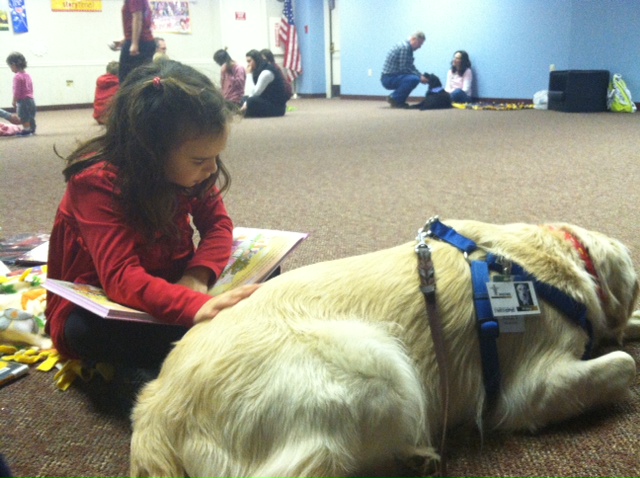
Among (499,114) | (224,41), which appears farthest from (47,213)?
(224,41)

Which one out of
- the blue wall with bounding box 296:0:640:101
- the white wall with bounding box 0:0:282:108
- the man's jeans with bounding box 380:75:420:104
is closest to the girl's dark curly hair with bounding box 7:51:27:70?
the white wall with bounding box 0:0:282:108

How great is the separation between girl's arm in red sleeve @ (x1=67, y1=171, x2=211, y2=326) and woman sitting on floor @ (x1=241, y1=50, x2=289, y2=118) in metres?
8.38

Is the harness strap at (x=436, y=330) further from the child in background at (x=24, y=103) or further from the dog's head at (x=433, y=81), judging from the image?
the dog's head at (x=433, y=81)

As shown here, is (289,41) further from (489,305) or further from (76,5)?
(489,305)

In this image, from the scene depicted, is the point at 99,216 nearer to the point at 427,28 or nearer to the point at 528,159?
the point at 528,159

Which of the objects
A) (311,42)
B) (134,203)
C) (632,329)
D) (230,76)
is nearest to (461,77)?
(230,76)

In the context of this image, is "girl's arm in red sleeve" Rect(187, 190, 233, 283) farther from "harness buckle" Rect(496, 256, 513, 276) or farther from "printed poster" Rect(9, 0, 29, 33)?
"printed poster" Rect(9, 0, 29, 33)

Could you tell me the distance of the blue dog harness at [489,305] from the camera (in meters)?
1.34

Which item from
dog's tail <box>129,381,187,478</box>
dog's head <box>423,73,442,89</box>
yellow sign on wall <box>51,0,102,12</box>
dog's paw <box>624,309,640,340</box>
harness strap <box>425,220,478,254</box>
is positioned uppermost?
yellow sign on wall <box>51,0,102,12</box>

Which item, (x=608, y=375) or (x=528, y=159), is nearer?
(x=608, y=375)

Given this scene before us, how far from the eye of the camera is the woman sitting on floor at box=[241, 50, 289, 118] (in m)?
9.73

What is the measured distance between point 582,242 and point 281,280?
753mm

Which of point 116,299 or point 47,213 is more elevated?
point 116,299

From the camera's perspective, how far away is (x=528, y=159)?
5.02 m
